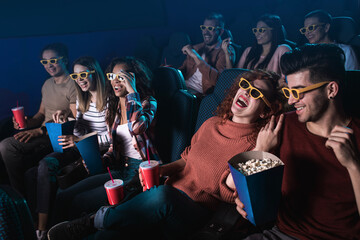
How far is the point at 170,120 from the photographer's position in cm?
175

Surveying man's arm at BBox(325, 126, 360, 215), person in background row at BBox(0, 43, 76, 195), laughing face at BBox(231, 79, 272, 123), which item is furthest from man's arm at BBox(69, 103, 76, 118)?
man's arm at BBox(325, 126, 360, 215)

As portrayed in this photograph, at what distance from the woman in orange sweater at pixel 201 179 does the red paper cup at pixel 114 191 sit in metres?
0.08

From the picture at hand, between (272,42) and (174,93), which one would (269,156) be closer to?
(174,93)

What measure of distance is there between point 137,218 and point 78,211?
54 cm

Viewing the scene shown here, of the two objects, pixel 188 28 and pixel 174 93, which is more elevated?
pixel 188 28

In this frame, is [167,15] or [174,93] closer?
[174,93]

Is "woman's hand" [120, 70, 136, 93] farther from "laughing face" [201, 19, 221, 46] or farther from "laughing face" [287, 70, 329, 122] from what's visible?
"laughing face" [201, 19, 221, 46]

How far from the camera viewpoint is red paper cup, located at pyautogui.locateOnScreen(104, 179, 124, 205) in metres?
1.30

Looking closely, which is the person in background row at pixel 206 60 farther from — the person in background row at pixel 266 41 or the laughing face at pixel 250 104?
the laughing face at pixel 250 104

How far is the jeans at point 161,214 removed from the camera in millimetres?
1118

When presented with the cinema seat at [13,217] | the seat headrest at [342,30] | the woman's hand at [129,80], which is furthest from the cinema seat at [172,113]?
the seat headrest at [342,30]

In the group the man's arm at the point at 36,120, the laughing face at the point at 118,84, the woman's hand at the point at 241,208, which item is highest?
the laughing face at the point at 118,84

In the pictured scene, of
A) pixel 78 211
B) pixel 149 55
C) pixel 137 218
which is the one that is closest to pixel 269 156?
pixel 137 218

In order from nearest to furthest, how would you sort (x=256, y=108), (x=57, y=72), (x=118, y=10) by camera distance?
(x=256, y=108)
(x=57, y=72)
(x=118, y=10)
